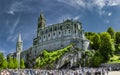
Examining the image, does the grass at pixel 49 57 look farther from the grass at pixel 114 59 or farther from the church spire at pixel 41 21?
the church spire at pixel 41 21

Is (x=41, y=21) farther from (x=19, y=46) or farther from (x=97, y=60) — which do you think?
(x=97, y=60)

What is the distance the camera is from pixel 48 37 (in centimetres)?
15275

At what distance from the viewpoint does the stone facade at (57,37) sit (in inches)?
5541

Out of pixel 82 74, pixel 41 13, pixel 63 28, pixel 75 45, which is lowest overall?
pixel 82 74

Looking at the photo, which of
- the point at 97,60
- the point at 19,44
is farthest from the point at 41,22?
the point at 97,60

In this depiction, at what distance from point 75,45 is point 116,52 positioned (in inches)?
716

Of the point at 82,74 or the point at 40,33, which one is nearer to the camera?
the point at 82,74

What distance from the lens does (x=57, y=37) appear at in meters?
147

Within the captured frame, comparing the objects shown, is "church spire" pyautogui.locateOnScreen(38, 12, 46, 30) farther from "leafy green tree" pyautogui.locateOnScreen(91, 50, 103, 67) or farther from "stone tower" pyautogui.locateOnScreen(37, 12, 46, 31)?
"leafy green tree" pyautogui.locateOnScreen(91, 50, 103, 67)

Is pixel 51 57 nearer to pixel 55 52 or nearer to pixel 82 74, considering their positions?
pixel 55 52

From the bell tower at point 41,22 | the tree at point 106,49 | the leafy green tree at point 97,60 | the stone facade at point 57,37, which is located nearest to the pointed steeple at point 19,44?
the stone facade at point 57,37

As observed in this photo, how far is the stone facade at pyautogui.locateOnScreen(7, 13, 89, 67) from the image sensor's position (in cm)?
14075

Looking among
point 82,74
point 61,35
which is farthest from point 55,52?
point 82,74

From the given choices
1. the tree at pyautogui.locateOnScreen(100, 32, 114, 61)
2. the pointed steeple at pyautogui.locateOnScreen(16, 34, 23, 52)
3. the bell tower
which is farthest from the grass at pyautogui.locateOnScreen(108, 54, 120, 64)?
the pointed steeple at pyautogui.locateOnScreen(16, 34, 23, 52)
